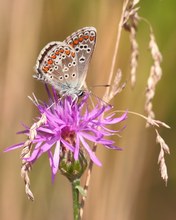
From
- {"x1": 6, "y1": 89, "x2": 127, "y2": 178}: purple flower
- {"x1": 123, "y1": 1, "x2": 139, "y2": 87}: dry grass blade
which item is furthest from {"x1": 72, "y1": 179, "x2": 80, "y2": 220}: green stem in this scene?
{"x1": 123, "y1": 1, "x2": 139, "y2": 87}: dry grass blade

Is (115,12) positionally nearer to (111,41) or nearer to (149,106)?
(111,41)

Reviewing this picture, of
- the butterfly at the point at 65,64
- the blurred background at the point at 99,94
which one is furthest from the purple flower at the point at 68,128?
the blurred background at the point at 99,94

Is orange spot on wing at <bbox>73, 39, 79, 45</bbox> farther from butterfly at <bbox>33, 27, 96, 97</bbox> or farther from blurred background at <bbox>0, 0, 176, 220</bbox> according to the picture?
blurred background at <bbox>0, 0, 176, 220</bbox>

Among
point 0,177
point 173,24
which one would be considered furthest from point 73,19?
point 0,177

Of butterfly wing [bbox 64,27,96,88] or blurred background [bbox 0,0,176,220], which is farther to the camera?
blurred background [bbox 0,0,176,220]

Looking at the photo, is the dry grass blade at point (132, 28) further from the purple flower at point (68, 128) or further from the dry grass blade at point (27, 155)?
the dry grass blade at point (27, 155)

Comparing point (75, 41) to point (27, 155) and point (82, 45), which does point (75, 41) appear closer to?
point (82, 45)
